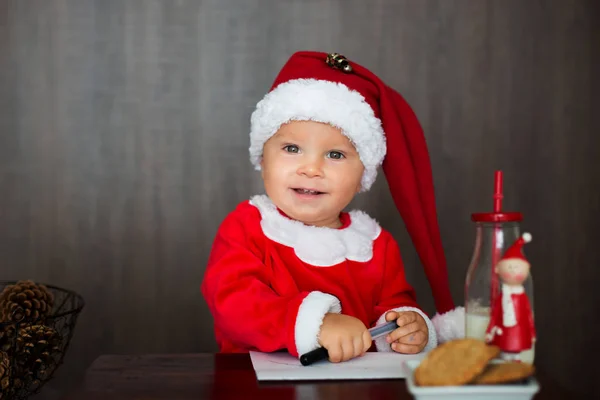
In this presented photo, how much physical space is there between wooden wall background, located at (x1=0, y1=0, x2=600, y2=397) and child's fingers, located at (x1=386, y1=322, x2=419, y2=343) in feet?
2.31

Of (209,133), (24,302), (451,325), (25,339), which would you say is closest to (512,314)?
(451,325)

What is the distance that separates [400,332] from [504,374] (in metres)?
0.37

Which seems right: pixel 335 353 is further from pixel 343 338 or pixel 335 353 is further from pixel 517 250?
pixel 517 250

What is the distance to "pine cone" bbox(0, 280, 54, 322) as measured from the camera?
1.28 metres

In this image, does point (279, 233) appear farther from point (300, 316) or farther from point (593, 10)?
point (593, 10)

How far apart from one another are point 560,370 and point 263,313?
1.06m

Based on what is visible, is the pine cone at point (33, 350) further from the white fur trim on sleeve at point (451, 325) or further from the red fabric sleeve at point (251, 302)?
the white fur trim on sleeve at point (451, 325)

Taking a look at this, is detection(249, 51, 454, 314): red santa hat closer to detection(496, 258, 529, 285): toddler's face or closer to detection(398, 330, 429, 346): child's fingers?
detection(398, 330, 429, 346): child's fingers

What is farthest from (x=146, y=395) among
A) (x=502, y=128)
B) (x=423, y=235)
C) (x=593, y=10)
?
(x=593, y=10)

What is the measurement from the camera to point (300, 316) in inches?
40.0

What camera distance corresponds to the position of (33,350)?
1195 millimetres

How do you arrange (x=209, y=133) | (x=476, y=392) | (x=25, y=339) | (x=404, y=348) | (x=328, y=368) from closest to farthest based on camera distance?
(x=476, y=392) < (x=328, y=368) < (x=404, y=348) < (x=25, y=339) < (x=209, y=133)

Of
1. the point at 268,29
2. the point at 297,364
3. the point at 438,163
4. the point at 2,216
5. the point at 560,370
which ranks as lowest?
the point at 560,370

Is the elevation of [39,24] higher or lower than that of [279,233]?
higher
